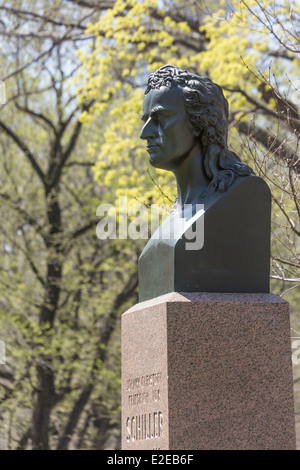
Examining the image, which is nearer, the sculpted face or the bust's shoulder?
the bust's shoulder

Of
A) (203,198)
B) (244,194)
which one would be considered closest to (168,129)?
(203,198)

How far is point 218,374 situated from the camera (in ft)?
17.4

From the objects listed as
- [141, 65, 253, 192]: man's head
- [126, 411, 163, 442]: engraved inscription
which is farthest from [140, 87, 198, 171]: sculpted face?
[126, 411, 163, 442]: engraved inscription

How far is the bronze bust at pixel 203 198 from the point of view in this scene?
5484 millimetres

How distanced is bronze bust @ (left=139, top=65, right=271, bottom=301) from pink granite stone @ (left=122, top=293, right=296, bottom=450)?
6.5 inches

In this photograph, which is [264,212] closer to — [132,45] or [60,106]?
[132,45]

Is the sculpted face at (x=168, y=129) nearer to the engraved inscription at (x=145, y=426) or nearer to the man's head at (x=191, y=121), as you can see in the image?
the man's head at (x=191, y=121)

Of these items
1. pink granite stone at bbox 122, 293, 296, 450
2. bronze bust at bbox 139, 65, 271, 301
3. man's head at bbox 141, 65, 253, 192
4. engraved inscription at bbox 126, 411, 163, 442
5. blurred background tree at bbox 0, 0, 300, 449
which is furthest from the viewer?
blurred background tree at bbox 0, 0, 300, 449

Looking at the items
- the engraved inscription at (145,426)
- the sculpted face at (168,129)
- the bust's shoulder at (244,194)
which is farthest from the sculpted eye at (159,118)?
the engraved inscription at (145,426)

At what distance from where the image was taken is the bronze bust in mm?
5484

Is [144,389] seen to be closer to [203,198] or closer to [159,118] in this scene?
[203,198]

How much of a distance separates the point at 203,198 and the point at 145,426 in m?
1.56

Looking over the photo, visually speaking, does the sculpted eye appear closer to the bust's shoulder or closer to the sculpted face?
the sculpted face

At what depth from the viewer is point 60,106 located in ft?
63.0
